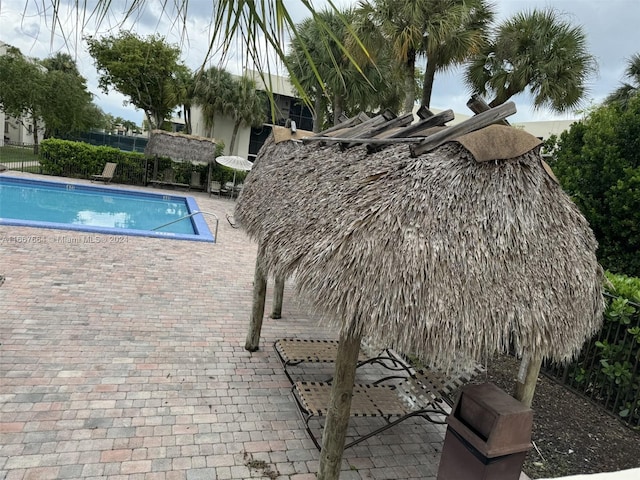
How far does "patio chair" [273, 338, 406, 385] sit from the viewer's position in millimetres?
4867

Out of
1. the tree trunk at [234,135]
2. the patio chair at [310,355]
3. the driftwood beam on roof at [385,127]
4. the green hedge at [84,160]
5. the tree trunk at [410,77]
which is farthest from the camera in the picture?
the tree trunk at [234,135]

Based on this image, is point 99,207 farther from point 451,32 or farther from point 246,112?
point 246,112

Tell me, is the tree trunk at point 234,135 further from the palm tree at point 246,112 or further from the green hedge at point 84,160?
the green hedge at point 84,160

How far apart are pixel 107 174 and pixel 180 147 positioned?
3.58 metres

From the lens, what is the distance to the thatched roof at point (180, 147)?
19.3 meters

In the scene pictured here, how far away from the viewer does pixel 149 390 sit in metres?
4.24

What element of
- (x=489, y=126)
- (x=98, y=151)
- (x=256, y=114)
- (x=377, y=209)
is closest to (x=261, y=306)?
(x=377, y=209)

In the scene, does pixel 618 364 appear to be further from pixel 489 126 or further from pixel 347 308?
pixel 347 308

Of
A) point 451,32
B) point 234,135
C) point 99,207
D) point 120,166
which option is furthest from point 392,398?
point 234,135

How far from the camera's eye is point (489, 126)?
9.27 ft

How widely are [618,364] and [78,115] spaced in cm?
2654

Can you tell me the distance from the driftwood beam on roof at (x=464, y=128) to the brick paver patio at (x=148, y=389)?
4.94 ft

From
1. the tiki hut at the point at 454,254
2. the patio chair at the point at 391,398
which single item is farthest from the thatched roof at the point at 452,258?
the patio chair at the point at 391,398

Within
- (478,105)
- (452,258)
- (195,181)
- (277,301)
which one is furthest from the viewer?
(195,181)
